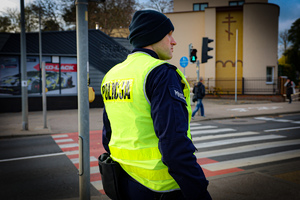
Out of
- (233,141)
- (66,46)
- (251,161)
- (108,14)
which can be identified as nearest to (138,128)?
(251,161)

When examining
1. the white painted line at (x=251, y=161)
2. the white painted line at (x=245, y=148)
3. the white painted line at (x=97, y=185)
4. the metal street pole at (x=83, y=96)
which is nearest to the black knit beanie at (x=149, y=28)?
the metal street pole at (x=83, y=96)

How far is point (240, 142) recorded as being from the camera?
27.2 feet

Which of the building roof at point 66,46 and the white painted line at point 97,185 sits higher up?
the building roof at point 66,46

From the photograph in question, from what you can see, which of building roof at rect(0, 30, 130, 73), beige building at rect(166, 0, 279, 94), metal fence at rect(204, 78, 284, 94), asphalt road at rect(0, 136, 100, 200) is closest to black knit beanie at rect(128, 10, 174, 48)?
asphalt road at rect(0, 136, 100, 200)

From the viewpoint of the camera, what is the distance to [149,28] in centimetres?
190

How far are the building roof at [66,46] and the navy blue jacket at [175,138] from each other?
717 inches

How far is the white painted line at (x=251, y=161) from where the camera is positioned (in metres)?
5.86

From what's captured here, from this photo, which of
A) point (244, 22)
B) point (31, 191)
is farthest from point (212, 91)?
point (31, 191)

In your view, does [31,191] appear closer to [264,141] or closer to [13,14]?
[264,141]

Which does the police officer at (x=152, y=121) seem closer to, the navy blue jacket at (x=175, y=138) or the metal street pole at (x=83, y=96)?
the navy blue jacket at (x=175, y=138)

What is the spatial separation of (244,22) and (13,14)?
2565 centimetres

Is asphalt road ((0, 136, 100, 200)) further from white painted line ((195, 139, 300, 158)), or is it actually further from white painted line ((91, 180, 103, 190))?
white painted line ((195, 139, 300, 158))

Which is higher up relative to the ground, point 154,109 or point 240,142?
point 154,109

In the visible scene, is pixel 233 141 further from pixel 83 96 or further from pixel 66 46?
pixel 66 46
